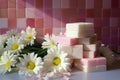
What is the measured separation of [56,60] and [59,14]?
429 millimetres

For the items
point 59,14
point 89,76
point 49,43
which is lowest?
point 89,76

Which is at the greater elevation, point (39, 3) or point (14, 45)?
point (39, 3)

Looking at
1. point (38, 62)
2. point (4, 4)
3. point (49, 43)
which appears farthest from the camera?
point (4, 4)

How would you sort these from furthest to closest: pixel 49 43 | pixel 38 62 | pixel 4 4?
1. pixel 4 4
2. pixel 49 43
3. pixel 38 62

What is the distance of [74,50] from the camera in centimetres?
90

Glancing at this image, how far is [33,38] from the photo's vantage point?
3.37ft

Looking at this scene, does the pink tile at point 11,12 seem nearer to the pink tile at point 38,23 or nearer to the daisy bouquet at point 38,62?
the pink tile at point 38,23

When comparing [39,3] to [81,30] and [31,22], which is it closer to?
[31,22]

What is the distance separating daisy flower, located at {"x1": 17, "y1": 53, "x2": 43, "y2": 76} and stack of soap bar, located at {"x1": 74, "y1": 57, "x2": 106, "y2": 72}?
0.16 metres

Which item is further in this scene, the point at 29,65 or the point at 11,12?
the point at 11,12

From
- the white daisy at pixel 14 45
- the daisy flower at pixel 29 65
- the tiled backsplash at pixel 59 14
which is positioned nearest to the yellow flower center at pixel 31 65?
the daisy flower at pixel 29 65

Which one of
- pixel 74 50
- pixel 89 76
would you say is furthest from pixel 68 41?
pixel 89 76

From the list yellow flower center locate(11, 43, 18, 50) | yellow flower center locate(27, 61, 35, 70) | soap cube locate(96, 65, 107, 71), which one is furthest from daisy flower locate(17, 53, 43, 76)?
soap cube locate(96, 65, 107, 71)

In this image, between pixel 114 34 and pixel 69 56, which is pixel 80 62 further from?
pixel 114 34
